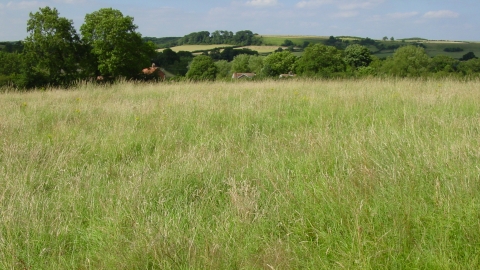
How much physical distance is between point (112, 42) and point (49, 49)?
503cm

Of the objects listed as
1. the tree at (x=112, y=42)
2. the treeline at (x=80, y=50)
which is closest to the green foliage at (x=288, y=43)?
the treeline at (x=80, y=50)

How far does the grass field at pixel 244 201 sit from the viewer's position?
2.00m

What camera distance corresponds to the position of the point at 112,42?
1218 inches

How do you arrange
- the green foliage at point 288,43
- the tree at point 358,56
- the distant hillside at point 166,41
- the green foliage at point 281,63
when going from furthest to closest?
the green foliage at point 288,43, the distant hillside at point 166,41, the green foliage at point 281,63, the tree at point 358,56

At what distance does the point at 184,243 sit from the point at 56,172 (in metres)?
2.02

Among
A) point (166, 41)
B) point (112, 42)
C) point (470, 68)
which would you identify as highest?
point (166, 41)

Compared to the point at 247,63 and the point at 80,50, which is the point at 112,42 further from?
the point at 247,63

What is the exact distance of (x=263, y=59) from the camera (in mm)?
87000

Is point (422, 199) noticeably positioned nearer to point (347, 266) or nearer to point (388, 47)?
point (347, 266)

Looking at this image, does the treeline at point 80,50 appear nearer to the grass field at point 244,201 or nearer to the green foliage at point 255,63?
the grass field at point 244,201

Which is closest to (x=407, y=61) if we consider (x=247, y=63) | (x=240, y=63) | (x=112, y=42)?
(x=112, y=42)

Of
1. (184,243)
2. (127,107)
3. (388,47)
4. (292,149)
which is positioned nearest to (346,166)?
(292,149)

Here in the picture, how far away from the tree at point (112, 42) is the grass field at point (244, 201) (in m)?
28.2

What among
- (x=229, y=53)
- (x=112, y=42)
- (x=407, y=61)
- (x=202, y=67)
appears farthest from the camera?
(x=229, y=53)
